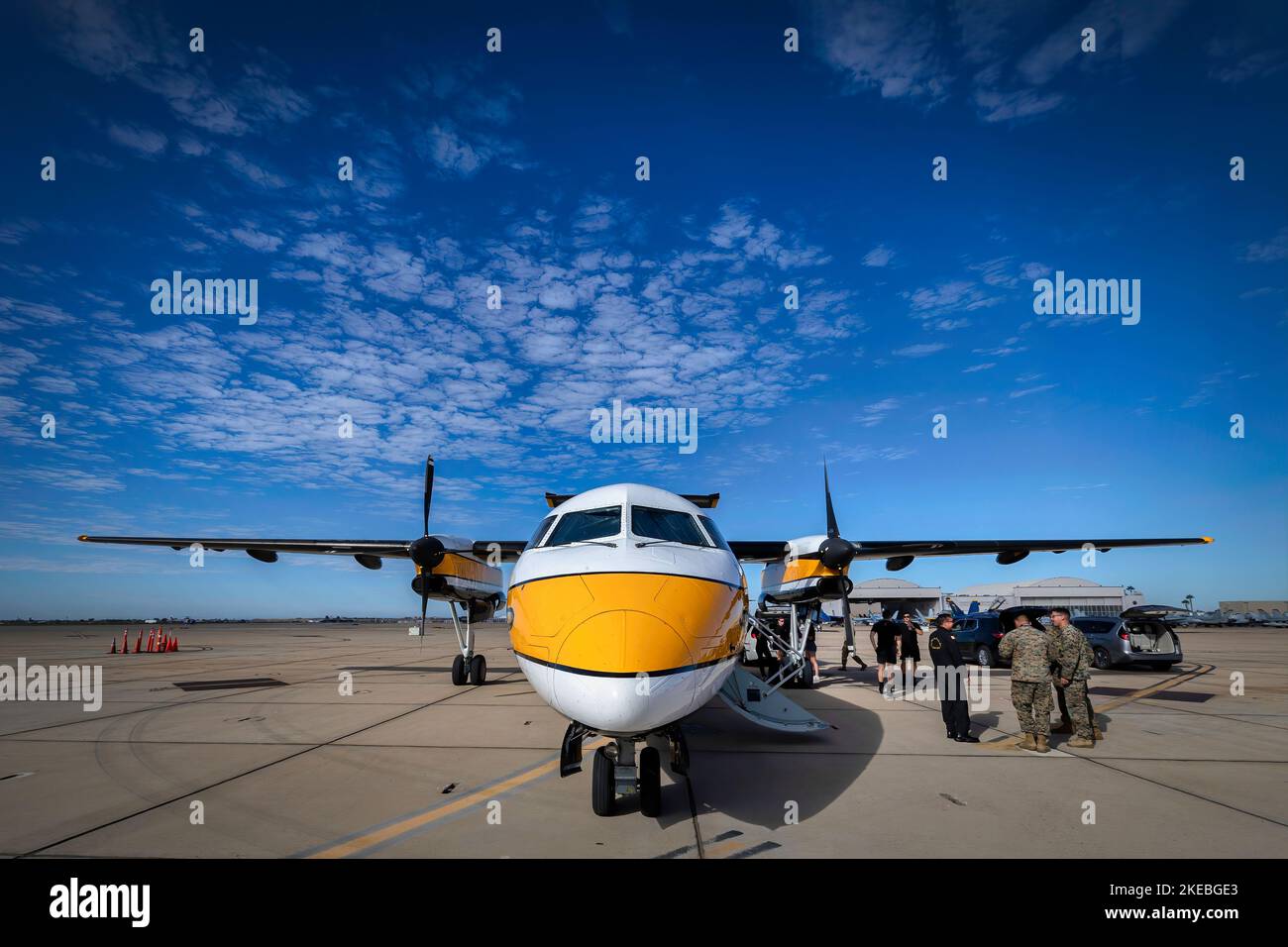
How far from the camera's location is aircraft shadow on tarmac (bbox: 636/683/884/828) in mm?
5270

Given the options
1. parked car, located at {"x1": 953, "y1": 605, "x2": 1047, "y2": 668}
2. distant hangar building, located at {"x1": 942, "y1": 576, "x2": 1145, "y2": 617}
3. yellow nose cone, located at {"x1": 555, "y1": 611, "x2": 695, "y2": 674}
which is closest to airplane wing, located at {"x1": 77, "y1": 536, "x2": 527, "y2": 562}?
yellow nose cone, located at {"x1": 555, "y1": 611, "x2": 695, "y2": 674}

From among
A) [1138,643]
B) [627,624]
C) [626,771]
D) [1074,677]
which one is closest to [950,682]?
[1074,677]

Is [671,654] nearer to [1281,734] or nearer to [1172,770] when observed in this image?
[1172,770]

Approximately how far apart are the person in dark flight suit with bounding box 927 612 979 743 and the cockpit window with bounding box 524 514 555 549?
552 cm

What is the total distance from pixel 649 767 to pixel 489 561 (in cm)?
1005

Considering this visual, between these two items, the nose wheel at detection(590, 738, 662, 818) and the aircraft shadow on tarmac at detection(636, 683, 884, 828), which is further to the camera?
the aircraft shadow on tarmac at detection(636, 683, 884, 828)

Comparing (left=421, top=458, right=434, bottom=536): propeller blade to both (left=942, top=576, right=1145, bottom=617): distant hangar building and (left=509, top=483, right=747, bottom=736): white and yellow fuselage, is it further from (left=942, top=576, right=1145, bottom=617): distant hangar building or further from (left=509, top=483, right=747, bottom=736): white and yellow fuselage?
(left=942, top=576, right=1145, bottom=617): distant hangar building

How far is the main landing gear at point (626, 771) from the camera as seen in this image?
4.95 m

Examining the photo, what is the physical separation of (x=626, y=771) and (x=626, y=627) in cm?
185

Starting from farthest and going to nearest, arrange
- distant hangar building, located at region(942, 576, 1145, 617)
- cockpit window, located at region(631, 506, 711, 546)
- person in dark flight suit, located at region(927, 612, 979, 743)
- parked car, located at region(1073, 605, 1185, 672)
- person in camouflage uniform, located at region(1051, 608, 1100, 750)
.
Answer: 1. distant hangar building, located at region(942, 576, 1145, 617)
2. parked car, located at region(1073, 605, 1185, 672)
3. person in dark flight suit, located at region(927, 612, 979, 743)
4. person in camouflage uniform, located at region(1051, 608, 1100, 750)
5. cockpit window, located at region(631, 506, 711, 546)

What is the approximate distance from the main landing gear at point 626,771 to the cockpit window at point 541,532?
178cm

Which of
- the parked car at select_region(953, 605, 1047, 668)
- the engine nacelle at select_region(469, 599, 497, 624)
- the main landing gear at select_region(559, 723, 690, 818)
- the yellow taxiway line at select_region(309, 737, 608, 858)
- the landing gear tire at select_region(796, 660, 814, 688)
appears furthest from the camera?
the parked car at select_region(953, 605, 1047, 668)
